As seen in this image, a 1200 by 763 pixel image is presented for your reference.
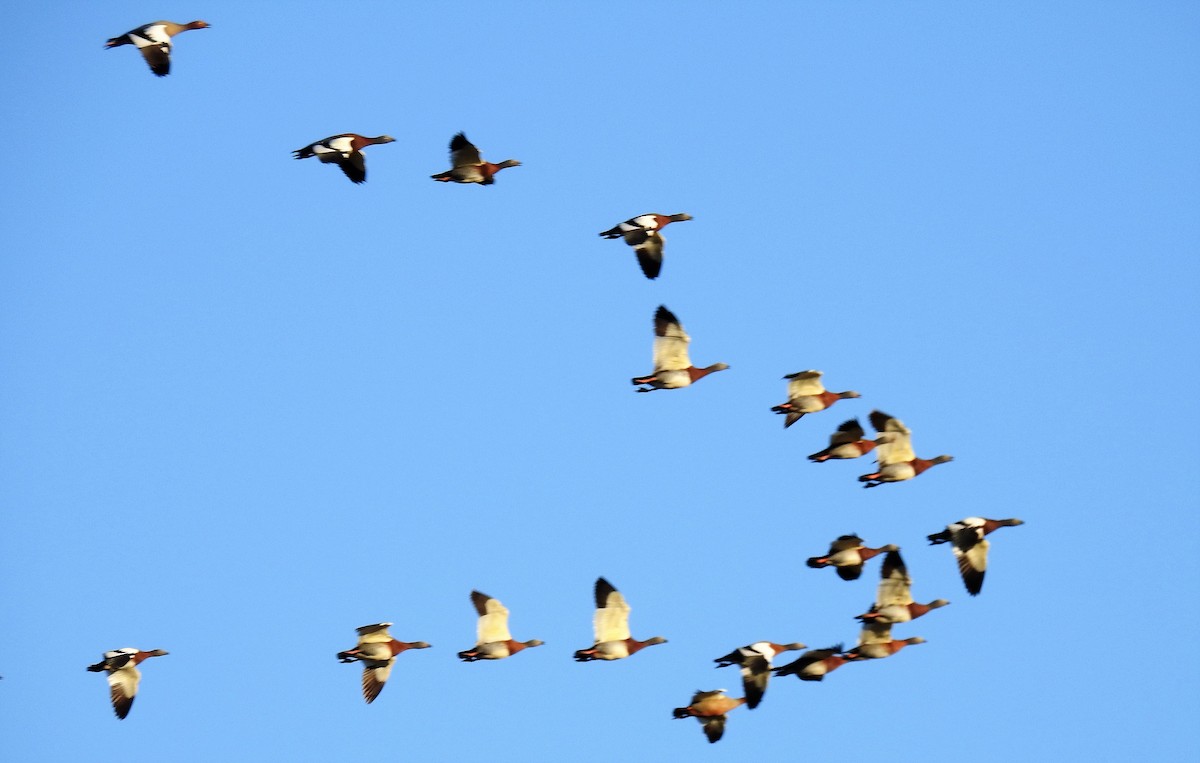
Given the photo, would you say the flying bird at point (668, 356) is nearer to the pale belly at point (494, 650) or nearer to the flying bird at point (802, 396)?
the flying bird at point (802, 396)

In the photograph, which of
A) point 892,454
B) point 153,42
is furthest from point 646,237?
point 153,42

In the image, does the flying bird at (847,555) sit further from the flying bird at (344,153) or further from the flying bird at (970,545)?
the flying bird at (344,153)

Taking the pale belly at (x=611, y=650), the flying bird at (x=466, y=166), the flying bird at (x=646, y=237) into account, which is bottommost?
the pale belly at (x=611, y=650)

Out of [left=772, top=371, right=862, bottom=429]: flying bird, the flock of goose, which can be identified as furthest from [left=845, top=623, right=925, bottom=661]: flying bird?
[left=772, top=371, right=862, bottom=429]: flying bird

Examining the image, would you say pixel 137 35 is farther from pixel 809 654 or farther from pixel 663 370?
pixel 809 654

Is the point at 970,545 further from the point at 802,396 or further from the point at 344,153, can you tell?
the point at 344,153

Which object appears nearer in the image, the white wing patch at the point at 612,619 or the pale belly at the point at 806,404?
the white wing patch at the point at 612,619

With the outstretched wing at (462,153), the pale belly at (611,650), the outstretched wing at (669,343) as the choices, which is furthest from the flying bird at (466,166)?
the pale belly at (611,650)

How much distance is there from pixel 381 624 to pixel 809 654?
36.9ft

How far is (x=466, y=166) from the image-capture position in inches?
2469

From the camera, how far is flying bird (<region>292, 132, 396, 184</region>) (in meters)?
61.9

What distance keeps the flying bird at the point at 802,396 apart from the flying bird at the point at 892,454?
1.56 metres

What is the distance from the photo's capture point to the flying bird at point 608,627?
2461 inches

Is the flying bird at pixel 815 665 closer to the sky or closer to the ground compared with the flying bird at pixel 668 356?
closer to the ground
